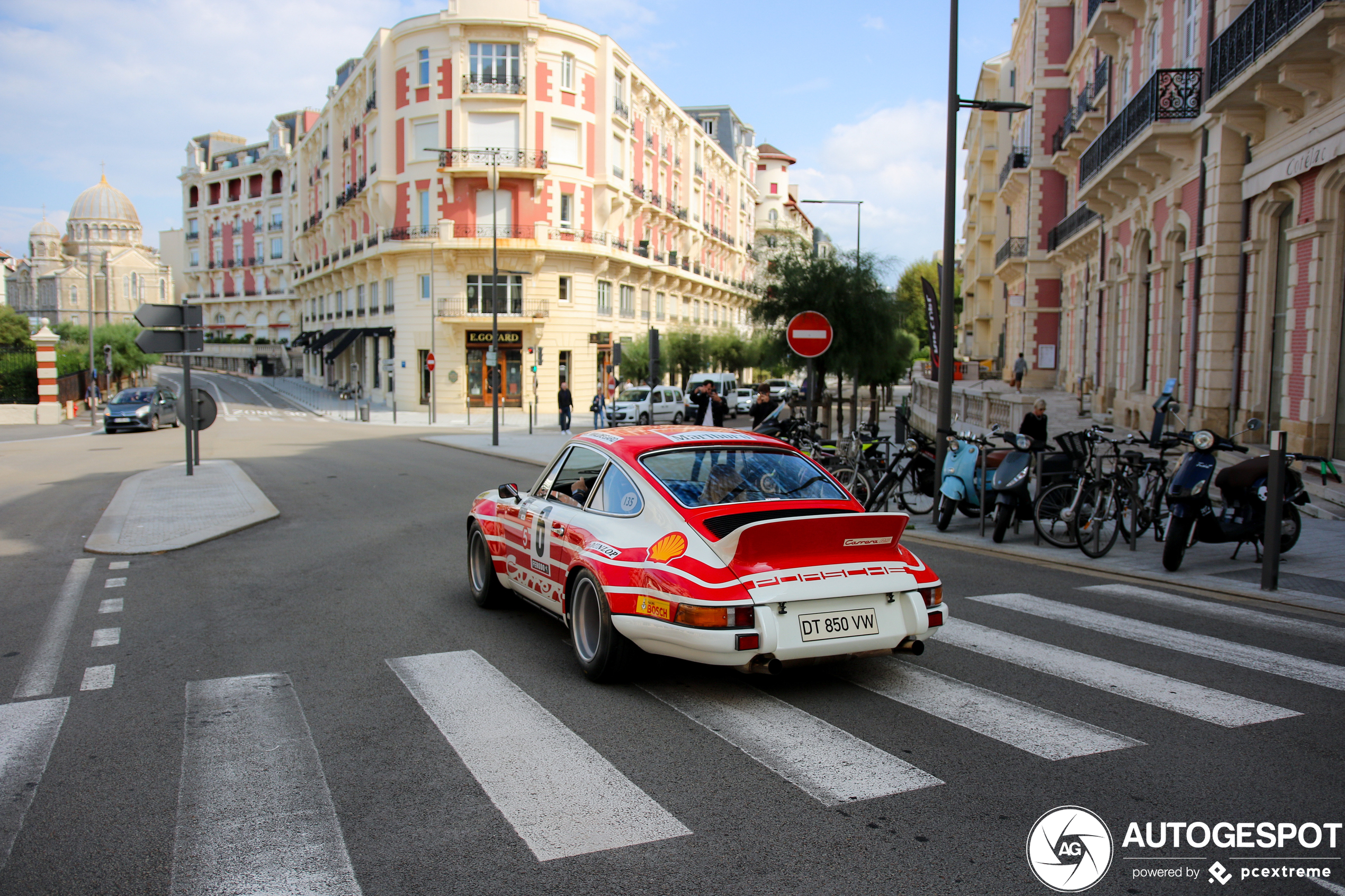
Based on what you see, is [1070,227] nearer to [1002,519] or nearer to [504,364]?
[1002,519]

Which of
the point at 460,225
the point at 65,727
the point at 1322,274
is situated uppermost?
the point at 460,225

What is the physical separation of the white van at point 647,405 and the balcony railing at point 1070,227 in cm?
1497

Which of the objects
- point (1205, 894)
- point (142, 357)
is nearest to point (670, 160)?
point (142, 357)

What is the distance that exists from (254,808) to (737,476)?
327 centimetres

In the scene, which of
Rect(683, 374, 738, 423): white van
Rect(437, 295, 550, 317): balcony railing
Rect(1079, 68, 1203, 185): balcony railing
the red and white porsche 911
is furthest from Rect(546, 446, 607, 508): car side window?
Rect(437, 295, 550, 317): balcony railing

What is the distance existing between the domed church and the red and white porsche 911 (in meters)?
142

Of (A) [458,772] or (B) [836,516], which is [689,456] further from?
(A) [458,772]

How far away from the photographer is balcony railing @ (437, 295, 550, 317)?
46906 millimetres

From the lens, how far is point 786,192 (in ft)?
333

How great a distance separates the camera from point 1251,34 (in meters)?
14.4

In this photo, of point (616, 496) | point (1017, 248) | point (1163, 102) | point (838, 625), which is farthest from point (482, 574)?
point (1017, 248)

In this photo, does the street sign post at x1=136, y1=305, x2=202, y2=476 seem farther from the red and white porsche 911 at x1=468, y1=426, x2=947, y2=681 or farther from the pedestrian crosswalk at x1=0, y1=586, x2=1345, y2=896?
the red and white porsche 911 at x1=468, y1=426, x2=947, y2=681

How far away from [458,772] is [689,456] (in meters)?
2.58

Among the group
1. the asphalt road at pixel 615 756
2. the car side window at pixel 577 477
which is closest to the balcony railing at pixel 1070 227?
the asphalt road at pixel 615 756
